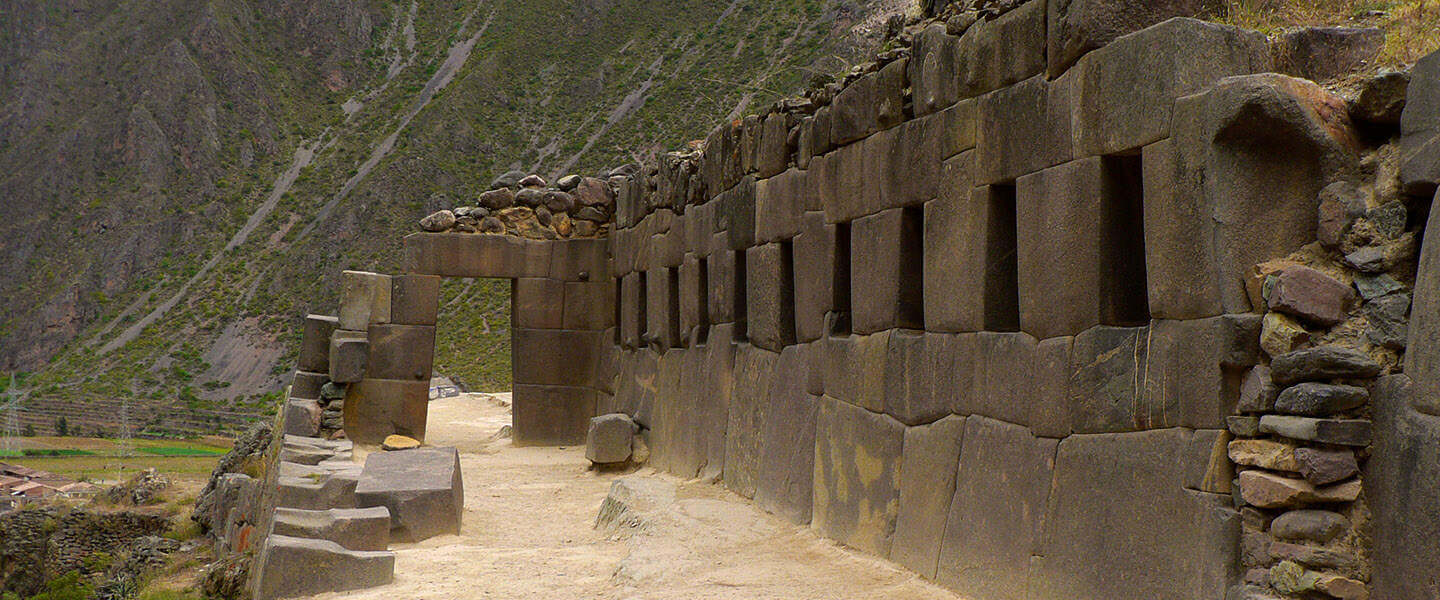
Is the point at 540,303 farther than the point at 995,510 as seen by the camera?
Yes

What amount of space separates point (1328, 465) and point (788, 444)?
4.98 meters

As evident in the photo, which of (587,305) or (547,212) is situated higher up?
(547,212)

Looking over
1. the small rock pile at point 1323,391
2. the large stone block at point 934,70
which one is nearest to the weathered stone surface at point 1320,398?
the small rock pile at point 1323,391

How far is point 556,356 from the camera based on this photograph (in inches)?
615

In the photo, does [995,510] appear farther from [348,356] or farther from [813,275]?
[348,356]

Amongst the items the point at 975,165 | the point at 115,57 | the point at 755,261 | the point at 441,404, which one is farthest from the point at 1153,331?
the point at 115,57

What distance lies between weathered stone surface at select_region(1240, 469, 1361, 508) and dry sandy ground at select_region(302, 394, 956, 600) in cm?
211

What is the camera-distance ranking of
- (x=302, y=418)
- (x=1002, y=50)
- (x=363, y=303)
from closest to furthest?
(x=1002, y=50) < (x=302, y=418) < (x=363, y=303)

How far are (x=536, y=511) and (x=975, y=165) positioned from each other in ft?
19.0

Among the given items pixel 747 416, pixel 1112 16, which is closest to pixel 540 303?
pixel 747 416

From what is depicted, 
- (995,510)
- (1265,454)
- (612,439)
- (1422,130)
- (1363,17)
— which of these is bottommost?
(612,439)

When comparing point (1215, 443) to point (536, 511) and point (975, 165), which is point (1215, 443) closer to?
point (975, 165)

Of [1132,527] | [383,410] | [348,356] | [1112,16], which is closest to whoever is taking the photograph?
[1132,527]

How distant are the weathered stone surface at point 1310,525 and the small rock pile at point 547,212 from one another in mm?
12390
